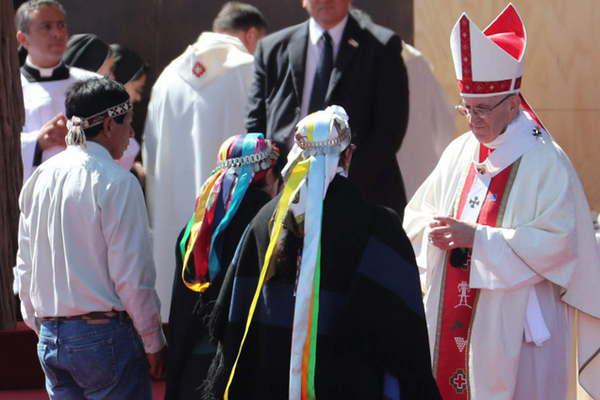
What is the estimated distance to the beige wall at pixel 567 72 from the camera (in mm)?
8758

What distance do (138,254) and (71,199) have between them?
331mm

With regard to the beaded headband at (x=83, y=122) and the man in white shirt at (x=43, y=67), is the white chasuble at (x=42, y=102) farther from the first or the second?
the beaded headband at (x=83, y=122)

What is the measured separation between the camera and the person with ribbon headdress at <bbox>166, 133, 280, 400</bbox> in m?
5.45

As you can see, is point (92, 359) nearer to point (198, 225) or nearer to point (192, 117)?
point (198, 225)

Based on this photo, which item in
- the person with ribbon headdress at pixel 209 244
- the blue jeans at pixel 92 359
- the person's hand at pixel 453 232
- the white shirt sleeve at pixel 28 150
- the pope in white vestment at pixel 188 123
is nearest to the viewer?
the blue jeans at pixel 92 359

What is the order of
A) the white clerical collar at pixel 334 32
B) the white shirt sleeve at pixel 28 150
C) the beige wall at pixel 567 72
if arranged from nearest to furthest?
the white clerical collar at pixel 334 32 → the white shirt sleeve at pixel 28 150 → the beige wall at pixel 567 72

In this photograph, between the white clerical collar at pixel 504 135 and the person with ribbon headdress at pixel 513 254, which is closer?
the person with ribbon headdress at pixel 513 254

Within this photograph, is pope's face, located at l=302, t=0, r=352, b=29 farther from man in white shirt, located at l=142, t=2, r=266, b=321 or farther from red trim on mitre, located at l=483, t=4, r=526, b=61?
red trim on mitre, located at l=483, t=4, r=526, b=61


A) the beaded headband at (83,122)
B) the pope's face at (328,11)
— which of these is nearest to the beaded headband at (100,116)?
the beaded headband at (83,122)

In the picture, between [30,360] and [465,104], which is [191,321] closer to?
[465,104]

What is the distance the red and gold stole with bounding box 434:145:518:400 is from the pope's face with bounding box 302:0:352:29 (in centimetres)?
183

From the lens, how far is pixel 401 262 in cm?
467

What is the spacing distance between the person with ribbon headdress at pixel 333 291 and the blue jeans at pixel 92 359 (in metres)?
0.75

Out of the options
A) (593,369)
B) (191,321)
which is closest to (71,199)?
(191,321)
